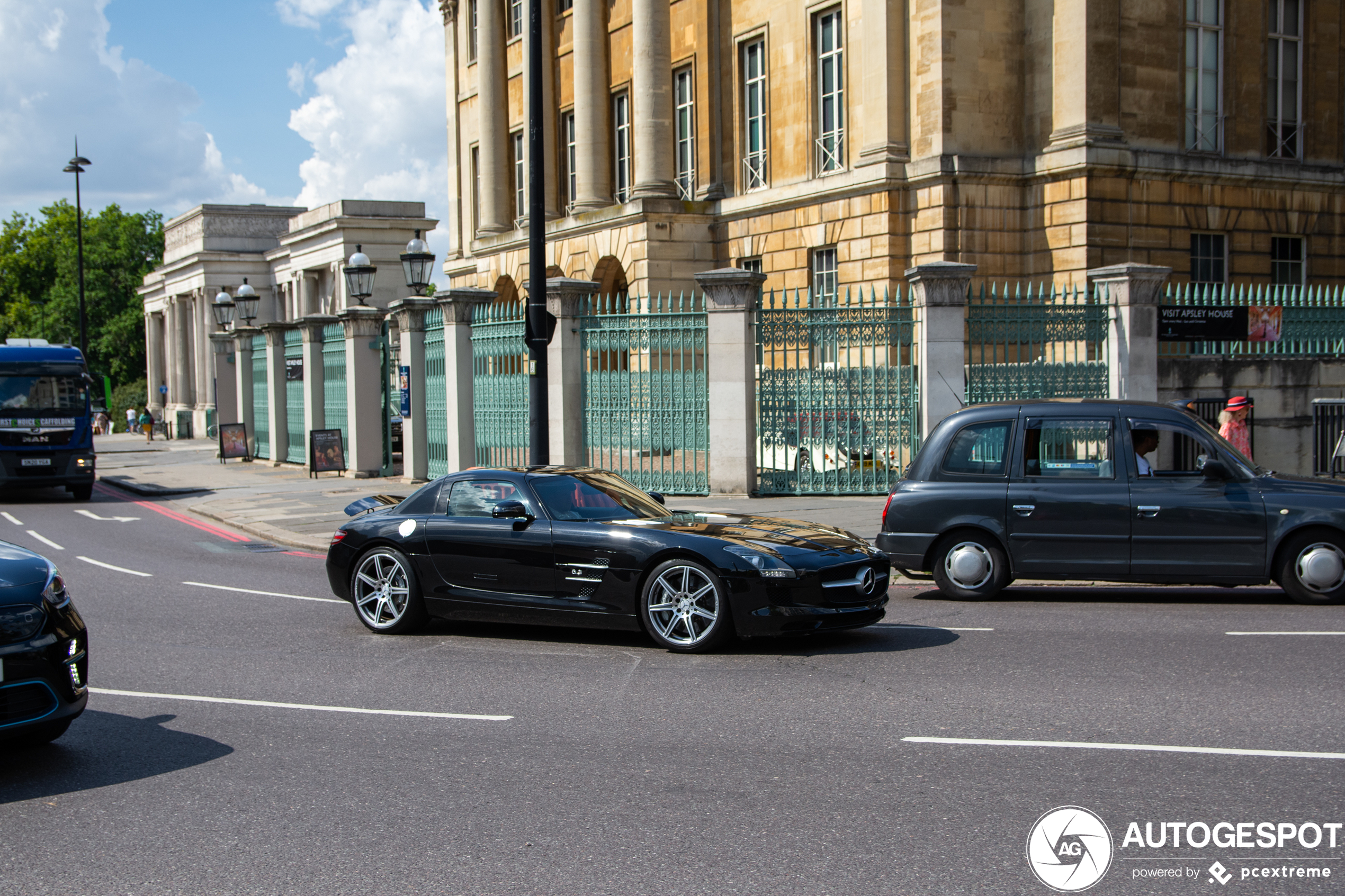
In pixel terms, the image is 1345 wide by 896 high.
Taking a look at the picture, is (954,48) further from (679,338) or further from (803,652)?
(803,652)

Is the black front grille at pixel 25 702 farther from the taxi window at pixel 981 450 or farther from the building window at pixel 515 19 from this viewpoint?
the building window at pixel 515 19

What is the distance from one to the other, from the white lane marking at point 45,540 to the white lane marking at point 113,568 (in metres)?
1.20

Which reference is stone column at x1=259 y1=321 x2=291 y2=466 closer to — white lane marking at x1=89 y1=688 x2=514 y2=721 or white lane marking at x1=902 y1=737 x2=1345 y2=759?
white lane marking at x1=89 y1=688 x2=514 y2=721

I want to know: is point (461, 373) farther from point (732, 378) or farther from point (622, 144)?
point (622, 144)

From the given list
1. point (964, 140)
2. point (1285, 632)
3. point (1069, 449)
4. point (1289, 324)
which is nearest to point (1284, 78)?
point (964, 140)

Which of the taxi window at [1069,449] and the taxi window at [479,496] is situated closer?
the taxi window at [479,496]

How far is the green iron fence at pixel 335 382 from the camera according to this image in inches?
1093

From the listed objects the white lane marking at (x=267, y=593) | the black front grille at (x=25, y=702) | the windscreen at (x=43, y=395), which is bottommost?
the white lane marking at (x=267, y=593)

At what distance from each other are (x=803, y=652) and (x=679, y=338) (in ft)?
35.4

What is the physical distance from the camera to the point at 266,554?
15.9m

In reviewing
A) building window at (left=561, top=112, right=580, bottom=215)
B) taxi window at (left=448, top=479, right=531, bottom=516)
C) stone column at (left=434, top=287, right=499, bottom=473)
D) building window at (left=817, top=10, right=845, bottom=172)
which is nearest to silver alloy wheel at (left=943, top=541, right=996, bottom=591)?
taxi window at (left=448, top=479, right=531, bottom=516)

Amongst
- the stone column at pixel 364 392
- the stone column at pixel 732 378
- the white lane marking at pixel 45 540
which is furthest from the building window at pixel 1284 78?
the white lane marking at pixel 45 540

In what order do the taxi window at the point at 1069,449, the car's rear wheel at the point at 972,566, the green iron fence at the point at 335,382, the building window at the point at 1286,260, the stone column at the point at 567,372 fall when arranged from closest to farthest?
1. the taxi window at the point at 1069,449
2. the car's rear wheel at the point at 972,566
3. the stone column at the point at 567,372
4. the green iron fence at the point at 335,382
5. the building window at the point at 1286,260

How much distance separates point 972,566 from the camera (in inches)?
436
